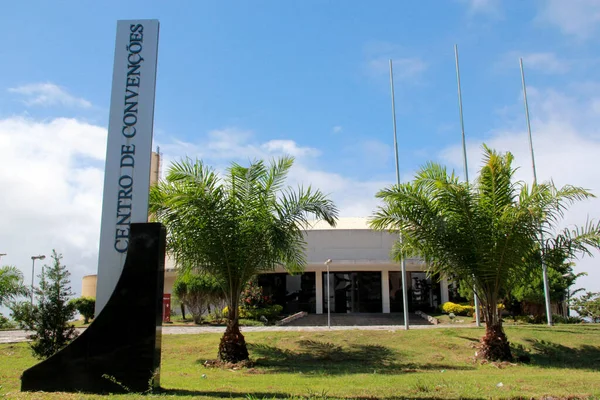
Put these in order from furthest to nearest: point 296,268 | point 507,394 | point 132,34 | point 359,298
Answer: point 359,298, point 296,268, point 132,34, point 507,394

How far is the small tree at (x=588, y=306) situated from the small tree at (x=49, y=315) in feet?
105

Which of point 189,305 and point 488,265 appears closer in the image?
point 488,265

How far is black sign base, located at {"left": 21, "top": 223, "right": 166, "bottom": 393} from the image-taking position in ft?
28.5

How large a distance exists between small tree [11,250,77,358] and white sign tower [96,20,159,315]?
1.31 metres

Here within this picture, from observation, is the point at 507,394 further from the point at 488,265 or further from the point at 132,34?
the point at 132,34

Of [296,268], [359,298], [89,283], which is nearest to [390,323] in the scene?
[359,298]

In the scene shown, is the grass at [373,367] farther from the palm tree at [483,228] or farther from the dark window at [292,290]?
the dark window at [292,290]

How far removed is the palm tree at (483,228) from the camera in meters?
13.4

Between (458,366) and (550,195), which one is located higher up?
(550,195)

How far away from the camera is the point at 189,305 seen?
25656mm

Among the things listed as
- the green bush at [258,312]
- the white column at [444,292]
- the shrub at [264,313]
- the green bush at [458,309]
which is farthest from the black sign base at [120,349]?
the white column at [444,292]

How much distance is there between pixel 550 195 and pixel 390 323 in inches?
600

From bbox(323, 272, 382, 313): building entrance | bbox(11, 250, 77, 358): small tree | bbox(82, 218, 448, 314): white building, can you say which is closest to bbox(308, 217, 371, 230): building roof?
bbox(82, 218, 448, 314): white building

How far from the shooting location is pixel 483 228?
13.7 m
